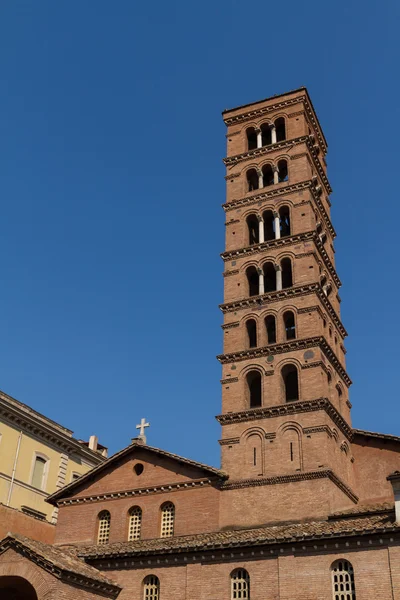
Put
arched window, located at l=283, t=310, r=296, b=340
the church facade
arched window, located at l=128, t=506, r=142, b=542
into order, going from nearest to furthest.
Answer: the church facade, arched window, located at l=128, t=506, r=142, b=542, arched window, located at l=283, t=310, r=296, b=340

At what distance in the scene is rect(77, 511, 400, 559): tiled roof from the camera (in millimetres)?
26766

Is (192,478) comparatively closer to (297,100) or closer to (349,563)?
(349,563)

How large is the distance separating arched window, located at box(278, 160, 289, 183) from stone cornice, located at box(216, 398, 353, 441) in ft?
51.4

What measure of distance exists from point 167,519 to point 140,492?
6.56ft

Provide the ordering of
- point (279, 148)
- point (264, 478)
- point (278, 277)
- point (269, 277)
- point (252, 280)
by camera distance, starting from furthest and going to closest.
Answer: point (279, 148)
point (252, 280)
point (269, 277)
point (278, 277)
point (264, 478)

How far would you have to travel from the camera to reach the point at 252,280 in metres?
40.3

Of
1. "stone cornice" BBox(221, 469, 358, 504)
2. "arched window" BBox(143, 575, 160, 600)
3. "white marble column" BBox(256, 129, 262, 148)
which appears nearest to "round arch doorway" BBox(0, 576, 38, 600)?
"arched window" BBox(143, 575, 160, 600)

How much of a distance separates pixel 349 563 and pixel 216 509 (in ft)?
26.0

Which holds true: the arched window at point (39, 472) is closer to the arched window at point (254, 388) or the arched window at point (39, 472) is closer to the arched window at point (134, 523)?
the arched window at point (134, 523)

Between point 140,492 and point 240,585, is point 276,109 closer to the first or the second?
point 140,492

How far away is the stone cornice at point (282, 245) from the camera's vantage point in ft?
128

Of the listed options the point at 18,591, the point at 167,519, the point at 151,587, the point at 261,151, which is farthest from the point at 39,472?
the point at 261,151

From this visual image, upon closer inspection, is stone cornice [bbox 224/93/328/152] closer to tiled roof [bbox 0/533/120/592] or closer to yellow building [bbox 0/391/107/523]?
yellow building [bbox 0/391/107/523]

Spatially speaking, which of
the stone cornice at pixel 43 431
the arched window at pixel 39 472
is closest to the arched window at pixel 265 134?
the stone cornice at pixel 43 431
